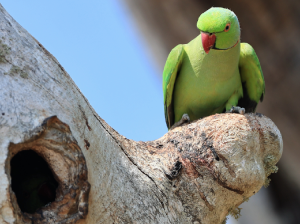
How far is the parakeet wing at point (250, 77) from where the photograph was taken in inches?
137

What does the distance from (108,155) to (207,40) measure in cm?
174

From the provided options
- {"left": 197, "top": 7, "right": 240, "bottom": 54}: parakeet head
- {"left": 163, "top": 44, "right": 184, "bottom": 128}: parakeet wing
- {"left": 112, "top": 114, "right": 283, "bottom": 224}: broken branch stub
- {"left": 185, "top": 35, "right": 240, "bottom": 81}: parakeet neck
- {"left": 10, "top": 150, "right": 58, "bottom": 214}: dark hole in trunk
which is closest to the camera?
{"left": 10, "top": 150, "right": 58, "bottom": 214}: dark hole in trunk

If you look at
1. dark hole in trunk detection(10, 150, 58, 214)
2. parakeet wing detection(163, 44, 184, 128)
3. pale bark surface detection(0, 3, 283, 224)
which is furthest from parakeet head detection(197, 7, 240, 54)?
dark hole in trunk detection(10, 150, 58, 214)

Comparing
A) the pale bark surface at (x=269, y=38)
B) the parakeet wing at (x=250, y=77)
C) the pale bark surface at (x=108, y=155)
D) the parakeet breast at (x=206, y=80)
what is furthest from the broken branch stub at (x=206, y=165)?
the pale bark surface at (x=269, y=38)

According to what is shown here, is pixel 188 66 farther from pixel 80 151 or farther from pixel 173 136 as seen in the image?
pixel 80 151

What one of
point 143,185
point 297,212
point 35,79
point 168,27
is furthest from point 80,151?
point 297,212

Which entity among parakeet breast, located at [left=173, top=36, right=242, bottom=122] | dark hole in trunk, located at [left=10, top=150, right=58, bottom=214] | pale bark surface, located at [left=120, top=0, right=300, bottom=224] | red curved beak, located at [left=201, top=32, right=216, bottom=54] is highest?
pale bark surface, located at [left=120, top=0, right=300, bottom=224]

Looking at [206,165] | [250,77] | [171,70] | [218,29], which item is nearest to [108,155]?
[206,165]

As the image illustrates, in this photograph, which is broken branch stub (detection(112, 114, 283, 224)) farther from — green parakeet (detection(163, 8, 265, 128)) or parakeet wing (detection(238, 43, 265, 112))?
parakeet wing (detection(238, 43, 265, 112))

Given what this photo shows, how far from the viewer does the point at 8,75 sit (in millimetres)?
1582

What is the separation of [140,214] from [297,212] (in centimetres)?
525

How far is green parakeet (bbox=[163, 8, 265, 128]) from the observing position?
3072 mm

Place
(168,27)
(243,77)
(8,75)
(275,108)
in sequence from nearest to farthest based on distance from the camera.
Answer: (8,75) → (243,77) → (168,27) → (275,108)

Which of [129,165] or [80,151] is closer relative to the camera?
[80,151]
